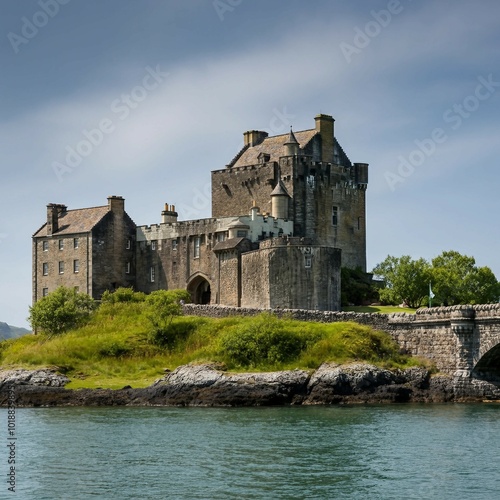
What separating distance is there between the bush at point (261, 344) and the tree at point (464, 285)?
19.4 metres

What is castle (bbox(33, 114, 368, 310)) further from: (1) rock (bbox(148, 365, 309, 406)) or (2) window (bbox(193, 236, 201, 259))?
(1) rock (bbox(148, 365, 309, 406))

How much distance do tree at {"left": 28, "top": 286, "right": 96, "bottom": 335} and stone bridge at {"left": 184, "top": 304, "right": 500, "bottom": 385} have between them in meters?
14.8

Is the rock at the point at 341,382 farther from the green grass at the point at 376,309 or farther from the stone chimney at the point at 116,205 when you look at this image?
the stone chimney at the point at 116,205

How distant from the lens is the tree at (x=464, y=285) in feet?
247

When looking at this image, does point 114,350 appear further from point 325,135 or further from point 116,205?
point 325,135

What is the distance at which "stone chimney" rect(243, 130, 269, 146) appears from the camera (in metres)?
88.3

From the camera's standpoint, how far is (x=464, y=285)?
249 feet

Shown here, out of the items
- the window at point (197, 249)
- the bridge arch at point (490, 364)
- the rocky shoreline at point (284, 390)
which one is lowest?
the rocky shoreline at point (284, 390)

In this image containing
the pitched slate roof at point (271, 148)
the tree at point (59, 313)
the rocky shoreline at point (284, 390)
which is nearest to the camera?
the rocky shoreline at point (284, 390)

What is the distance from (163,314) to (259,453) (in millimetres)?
26831

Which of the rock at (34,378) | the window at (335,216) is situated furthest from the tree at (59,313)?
the window at (335,216)

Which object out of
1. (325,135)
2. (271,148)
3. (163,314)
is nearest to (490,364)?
(163,314)

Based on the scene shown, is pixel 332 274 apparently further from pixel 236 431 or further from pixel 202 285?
pixel 236 431

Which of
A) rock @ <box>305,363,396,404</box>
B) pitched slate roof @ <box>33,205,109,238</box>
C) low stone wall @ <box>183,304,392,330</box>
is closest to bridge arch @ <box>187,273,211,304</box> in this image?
pitched slate roof @ <box>33,205,109,238</box>
